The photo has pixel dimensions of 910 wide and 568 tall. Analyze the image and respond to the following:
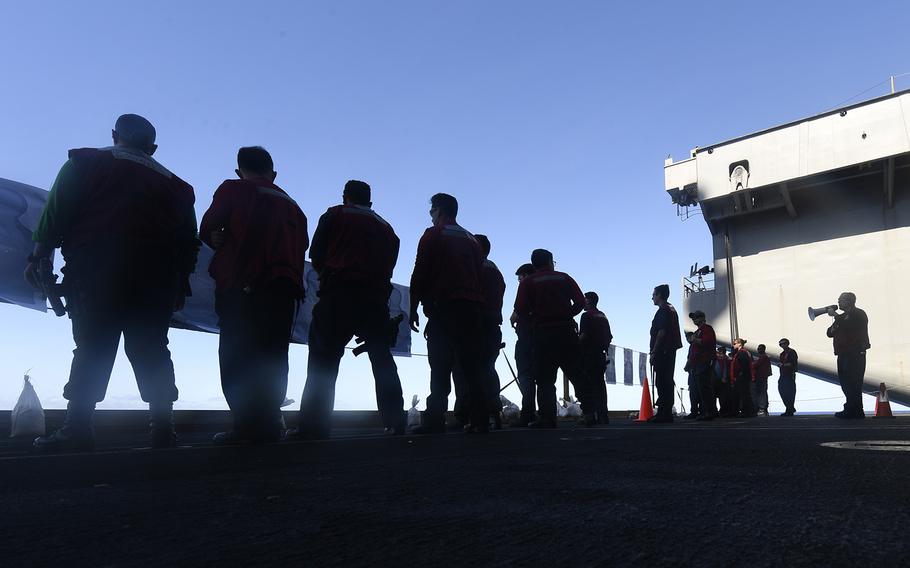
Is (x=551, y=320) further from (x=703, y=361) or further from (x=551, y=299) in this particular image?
(x=703, y=361)

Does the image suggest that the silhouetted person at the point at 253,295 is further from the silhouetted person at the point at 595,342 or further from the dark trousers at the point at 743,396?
the dark trousers at the point at 743,396

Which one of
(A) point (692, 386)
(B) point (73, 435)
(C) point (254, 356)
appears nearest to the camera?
(B) point (73, 435)

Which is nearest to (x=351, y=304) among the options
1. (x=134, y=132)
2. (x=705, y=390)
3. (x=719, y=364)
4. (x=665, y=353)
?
(x=134, y=132)

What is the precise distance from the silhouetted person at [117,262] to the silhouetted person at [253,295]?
22cm

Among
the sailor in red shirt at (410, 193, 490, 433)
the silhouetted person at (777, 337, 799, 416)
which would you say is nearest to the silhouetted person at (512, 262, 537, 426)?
the sailor in red shirt at (410, 193, 490, 433)

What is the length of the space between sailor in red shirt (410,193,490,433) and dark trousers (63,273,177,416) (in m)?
1.58

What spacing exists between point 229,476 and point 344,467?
1.01ft

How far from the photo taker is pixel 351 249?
12.2ft

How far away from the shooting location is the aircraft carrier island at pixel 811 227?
738 inches

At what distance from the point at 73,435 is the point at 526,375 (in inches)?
175

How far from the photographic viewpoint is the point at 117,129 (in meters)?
3.00

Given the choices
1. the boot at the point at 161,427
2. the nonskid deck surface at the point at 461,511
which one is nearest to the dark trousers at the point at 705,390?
A: the nonskid deck surface at the point at 461,511

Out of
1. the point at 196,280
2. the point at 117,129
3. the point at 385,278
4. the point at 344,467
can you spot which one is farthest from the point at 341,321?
the point at 196,280

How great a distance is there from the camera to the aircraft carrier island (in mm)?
18734
